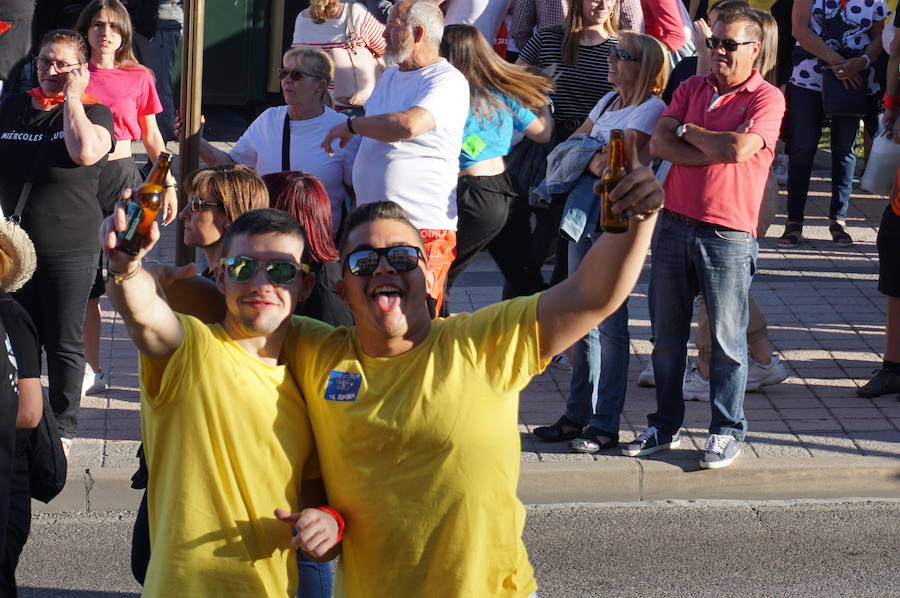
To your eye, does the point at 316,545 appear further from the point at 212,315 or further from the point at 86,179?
the point at 86,179

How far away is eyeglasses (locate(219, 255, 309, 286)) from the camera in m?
3.43

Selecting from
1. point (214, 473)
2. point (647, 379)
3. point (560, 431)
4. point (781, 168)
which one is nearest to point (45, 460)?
point (214, 473)

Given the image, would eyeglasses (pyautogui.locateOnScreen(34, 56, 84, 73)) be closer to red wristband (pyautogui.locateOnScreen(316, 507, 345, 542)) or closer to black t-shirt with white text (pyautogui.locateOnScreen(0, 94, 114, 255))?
black t-shirt with white text (pyautogui.locateOnScreen(0, 94, 114, 255))

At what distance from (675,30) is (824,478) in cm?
383

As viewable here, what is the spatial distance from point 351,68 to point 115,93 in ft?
8.51

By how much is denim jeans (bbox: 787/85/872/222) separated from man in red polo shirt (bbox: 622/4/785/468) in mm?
4129

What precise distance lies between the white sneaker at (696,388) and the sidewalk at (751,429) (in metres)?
0.08

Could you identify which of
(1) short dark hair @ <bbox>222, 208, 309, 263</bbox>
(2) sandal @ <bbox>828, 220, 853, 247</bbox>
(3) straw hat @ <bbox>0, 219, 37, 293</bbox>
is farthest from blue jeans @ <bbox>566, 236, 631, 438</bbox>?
Answer: (2) sandal @ <bbox>828, 220, 853, 247</bbox>

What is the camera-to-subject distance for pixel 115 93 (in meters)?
7.75

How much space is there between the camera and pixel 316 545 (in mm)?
3225

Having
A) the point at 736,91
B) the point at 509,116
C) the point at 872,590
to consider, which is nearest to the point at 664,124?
the point at 736,91

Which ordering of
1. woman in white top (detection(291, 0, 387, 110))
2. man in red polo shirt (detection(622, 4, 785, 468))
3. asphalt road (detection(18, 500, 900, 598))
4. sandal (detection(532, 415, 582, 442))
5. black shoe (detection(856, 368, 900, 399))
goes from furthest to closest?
1. woman in white top (detection(291, 0, 387, 110))
2. black shoe (detection(856, 368, 900, 399))
3. sandal (detection(532, 415, 582, 442))
4. man in red polo shirt (detection(622, 4, 785, 468))
5. asphalt road (detection(18, 500, 900, 598))

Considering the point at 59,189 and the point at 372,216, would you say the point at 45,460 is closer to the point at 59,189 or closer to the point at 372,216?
the point at 372,216

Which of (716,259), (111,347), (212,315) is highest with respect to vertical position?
(212,315)
